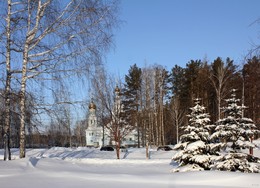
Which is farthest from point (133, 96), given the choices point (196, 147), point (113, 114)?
point (196, 147)

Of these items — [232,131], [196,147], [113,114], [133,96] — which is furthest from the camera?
[133,96]

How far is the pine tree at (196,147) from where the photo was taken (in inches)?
543

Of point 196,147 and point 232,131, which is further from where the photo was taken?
point 196,147

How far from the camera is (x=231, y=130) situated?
43.8 feet

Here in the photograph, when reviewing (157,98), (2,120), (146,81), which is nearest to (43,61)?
(2,120)

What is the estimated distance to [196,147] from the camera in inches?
548

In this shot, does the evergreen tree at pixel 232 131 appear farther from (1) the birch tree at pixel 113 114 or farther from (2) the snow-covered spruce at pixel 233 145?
(1) the birch tree at pixel 113 114

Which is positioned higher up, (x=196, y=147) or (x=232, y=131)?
(x=232, y=131)

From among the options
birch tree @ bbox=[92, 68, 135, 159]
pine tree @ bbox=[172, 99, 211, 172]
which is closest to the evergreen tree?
pine tree @ bbox=[172, 99, 211, 172]

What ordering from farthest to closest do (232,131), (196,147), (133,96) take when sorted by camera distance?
(133,96) → (196,147) → (232,131)

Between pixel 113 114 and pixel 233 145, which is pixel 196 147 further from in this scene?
pixel 113 114

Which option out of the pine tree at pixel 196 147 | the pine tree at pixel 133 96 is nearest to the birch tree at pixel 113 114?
the pine tree at pixel 133 96

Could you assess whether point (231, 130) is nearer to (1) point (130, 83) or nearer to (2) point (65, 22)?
(2) point (65, 22)

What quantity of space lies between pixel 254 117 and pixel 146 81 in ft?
46.6
